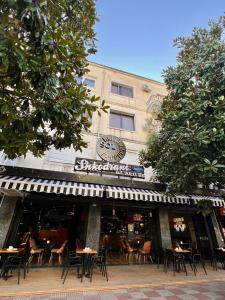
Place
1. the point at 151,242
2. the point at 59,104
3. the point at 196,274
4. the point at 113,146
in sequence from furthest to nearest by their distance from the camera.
Result: 1. the point at 113,146
2. the point at 151,242
3. the point at 196,274
4. the point at 59,104

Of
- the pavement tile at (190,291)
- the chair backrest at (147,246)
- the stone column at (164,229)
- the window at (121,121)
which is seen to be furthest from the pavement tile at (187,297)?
the window at (121,121)

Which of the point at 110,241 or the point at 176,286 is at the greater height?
the point at 110,241

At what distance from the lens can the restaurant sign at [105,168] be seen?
9.28 meters

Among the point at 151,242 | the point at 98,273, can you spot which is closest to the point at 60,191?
the point at 98,273

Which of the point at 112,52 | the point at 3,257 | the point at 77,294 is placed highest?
the point at 112,52

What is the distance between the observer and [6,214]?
7.94 meters

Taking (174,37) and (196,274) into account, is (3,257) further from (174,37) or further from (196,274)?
(174,37)

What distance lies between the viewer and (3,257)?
6910mm

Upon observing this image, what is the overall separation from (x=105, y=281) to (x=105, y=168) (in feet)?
16.0

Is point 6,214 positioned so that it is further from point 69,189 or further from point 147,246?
point 147,246

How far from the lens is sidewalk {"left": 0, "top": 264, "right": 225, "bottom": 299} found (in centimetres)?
550

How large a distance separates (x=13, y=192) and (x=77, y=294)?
460cm

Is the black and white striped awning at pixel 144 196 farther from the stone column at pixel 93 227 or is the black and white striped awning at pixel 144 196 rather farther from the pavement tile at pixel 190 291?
the pavement tile at pixel 190 291

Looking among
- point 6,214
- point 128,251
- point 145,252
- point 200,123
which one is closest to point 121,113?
point 200,123
